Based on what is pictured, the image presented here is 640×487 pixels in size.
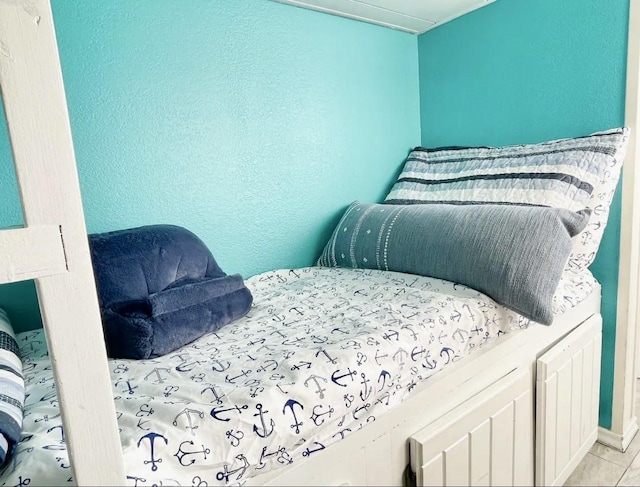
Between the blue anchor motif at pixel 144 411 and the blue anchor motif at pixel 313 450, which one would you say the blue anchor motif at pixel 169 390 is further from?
the blue anchor motif at pixel 313 450

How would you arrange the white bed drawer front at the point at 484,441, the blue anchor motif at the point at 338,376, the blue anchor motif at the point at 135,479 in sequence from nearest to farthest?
the blue anchor motif at the point at 135,479, the blue anchor motif at the point at 338,376, the white bed drawer front at the point at 484,441

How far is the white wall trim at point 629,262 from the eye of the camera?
4.05ft

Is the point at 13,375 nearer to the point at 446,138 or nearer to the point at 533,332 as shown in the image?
the point at 533,332

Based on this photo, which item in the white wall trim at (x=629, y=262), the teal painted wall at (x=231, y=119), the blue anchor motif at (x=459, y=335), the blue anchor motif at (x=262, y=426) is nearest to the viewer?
the blue anchor motif at (x=262, y=426)

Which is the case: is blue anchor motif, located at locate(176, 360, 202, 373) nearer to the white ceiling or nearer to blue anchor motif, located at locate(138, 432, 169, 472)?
blue anchor motif, located at locate(138, 432, 169, 472)

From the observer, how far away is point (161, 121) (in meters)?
1.19

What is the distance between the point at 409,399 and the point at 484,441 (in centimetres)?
25

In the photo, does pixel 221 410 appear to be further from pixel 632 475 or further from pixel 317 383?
pixel 632 475

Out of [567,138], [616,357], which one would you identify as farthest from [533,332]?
[567,138]

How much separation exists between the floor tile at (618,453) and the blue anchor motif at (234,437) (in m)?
1.44

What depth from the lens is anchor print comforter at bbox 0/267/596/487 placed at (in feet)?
1.82

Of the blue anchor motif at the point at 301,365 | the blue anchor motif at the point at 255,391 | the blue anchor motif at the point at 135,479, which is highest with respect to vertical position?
the blue anchor motif at the point at 301,365

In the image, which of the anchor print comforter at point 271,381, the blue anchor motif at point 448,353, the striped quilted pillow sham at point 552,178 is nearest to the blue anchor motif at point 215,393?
the anchor print comforter at point 271,381

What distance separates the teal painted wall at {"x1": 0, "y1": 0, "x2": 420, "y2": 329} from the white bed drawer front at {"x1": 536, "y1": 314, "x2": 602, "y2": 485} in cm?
89
